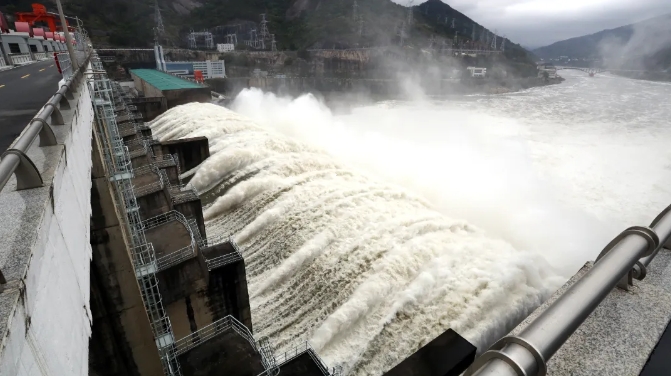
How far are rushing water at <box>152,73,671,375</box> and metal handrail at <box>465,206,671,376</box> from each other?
6.93 m

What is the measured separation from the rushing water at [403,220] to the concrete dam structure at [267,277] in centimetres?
7

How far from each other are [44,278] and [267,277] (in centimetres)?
863

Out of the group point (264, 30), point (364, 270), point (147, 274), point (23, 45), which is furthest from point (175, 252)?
point (264, 30)

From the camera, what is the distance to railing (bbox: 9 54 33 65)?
20978 mm

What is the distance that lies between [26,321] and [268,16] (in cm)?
12207

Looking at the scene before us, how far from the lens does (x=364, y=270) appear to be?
9758 mm

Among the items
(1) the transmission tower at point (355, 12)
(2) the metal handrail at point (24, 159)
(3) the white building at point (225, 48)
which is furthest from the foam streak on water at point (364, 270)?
(1) the transmission tower at point (355, 12)

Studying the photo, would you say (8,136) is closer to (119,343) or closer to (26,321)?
(119,343)

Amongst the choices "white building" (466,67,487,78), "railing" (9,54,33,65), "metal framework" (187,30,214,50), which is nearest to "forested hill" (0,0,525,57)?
"metal framework" (187,30,214,50)

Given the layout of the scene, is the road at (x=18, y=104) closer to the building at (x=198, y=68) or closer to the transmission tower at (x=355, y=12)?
the building at (x=198, y=68)

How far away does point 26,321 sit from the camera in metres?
1.47

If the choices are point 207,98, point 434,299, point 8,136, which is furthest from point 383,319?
point 207,98

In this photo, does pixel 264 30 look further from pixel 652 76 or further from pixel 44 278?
pixel 44 278

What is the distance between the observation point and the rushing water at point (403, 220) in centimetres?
872
